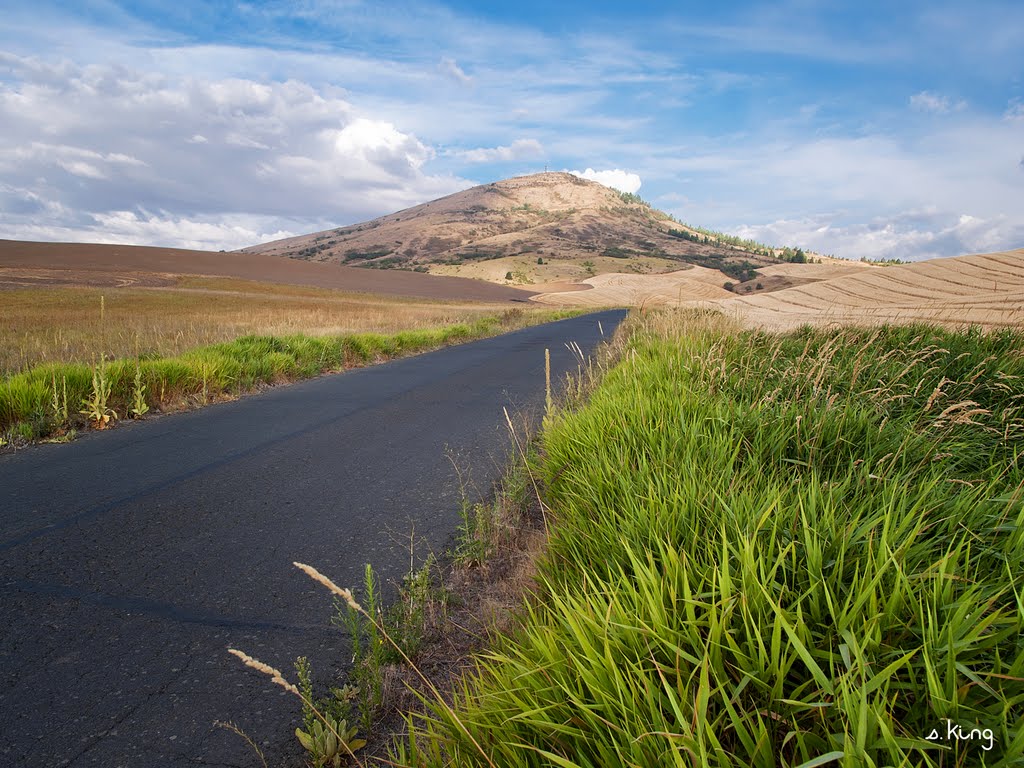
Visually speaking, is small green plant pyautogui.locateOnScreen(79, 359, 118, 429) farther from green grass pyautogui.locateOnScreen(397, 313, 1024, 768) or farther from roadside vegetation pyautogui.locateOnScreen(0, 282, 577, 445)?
green grass pyautogui.locateOnScreen(397, 313, 1024, 768)

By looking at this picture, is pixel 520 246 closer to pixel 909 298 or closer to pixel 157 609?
pixel 909 298

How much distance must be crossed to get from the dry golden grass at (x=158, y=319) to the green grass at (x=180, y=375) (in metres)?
0.98

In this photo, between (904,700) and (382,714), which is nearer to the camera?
(904,700)

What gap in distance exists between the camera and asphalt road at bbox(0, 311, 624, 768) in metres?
2.08

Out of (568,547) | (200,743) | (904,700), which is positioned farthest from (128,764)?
(904,700)

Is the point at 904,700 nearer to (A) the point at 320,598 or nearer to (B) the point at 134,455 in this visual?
(A) the point at 320,598

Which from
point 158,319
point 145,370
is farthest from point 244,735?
point 158,319

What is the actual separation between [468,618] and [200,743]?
1.23 m

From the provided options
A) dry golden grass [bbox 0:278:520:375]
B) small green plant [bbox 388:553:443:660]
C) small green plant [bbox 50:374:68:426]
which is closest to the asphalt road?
small green plant [bbox 388:553:443:660]

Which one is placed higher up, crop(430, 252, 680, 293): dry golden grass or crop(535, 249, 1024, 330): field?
crop(430, 252, 680, 293): dry golden grass

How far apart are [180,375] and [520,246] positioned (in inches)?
5513

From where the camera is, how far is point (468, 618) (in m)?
2.83

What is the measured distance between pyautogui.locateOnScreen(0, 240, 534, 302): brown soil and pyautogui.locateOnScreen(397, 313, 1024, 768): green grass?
53216 millimetres

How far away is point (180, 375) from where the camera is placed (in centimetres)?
791
